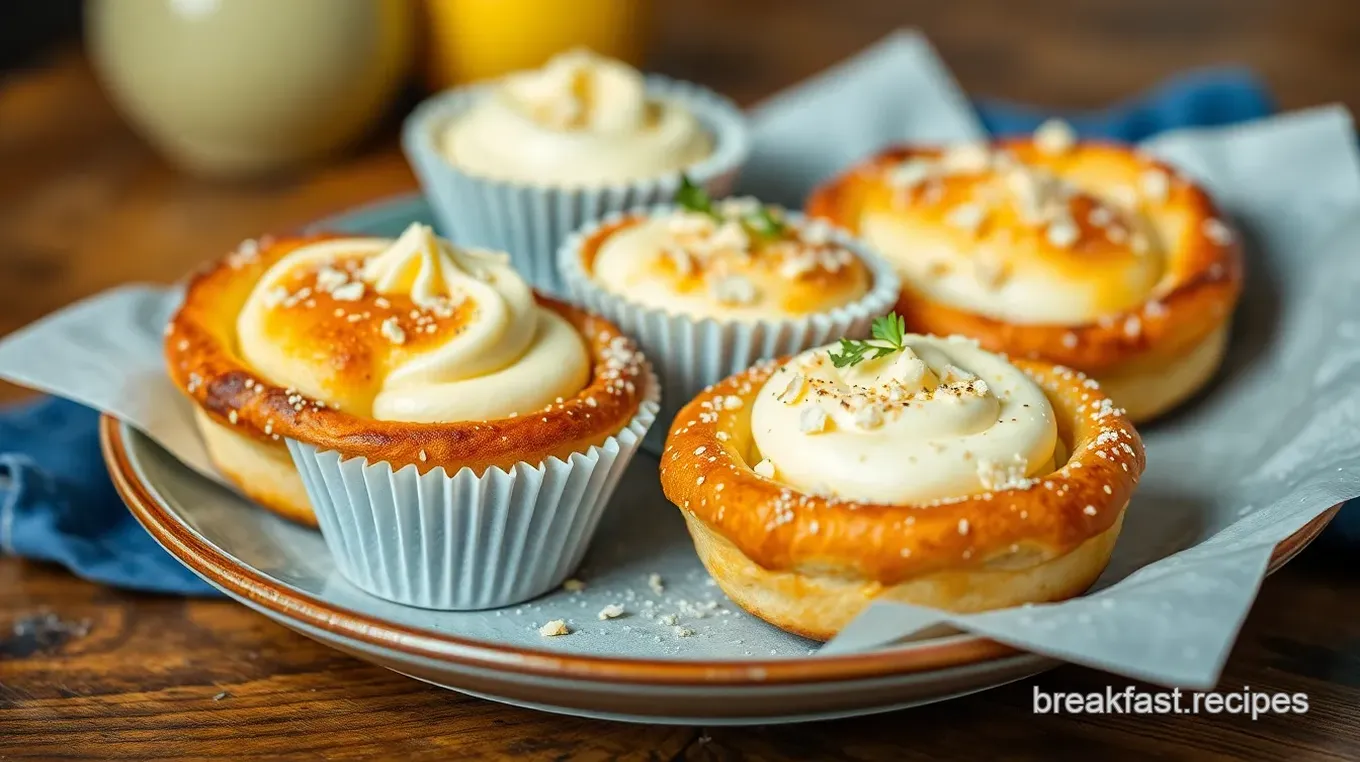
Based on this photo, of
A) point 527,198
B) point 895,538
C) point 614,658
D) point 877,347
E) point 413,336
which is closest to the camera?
point 614,658

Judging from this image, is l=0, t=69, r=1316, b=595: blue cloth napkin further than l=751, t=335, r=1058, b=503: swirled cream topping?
Yes

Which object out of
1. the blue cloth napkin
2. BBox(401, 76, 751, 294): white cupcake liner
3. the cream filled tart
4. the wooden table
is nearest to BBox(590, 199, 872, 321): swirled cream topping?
the cream filled tart

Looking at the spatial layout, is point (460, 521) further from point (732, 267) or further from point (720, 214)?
point (720, 214)

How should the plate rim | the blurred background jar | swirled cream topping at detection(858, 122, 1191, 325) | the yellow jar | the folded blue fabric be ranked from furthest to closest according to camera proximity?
the yellow jar, the blurred background jar, swirled cream topping at detection(858, 122, 1191, 325), the folded blue fabric, the plate rim

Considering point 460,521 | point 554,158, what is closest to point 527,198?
point 554,158

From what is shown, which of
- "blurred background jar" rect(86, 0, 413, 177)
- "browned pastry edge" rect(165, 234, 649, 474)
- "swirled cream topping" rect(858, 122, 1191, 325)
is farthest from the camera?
"blurred background jar" rect(86, 0, 413, 177)

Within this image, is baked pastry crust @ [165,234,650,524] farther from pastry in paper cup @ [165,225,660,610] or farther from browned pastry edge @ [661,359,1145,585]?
browned pastry edge @ [661,359,1145,585]

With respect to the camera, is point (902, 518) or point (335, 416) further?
point (335, 416)
